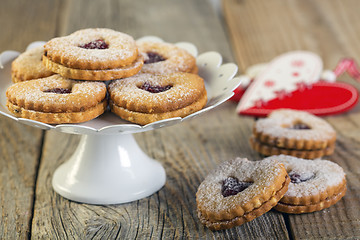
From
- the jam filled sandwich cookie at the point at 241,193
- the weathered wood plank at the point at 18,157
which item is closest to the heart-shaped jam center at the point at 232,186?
the jam filled sandwich cookie at the point at 241,193

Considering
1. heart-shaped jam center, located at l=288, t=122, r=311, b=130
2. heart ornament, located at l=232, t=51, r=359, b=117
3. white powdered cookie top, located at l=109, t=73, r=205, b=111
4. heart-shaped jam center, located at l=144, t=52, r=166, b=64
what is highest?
white powdered cookie top, located at l=109, t=73, r=205, b=111

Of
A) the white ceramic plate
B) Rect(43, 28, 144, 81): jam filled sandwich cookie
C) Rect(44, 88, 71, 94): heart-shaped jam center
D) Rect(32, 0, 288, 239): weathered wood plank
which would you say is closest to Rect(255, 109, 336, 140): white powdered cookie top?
Rect(32, 0, 288, 239): weathered wood plank

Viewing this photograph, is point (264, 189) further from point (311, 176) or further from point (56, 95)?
point (56, 95)

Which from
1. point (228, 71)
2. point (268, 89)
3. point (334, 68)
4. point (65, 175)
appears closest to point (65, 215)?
point (65, 175)

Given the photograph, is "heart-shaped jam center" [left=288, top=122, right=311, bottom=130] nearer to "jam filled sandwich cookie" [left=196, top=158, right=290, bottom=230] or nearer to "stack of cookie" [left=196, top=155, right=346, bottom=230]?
"stack of cookie" [left=196, top=155, right=346, bottom=230]

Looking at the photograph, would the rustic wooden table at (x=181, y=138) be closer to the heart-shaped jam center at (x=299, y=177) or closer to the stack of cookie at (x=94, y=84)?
the heart-shaped jam center at (x=299, y=177)

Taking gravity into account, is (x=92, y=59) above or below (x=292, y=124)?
above

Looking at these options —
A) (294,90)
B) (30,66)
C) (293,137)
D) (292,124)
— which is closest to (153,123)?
(30,66)

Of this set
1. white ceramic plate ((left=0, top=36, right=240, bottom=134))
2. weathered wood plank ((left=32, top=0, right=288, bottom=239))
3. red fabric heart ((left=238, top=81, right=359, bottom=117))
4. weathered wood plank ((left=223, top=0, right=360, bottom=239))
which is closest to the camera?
white ceramic plate ((left=0, top=36, right=240, bottom=134))
